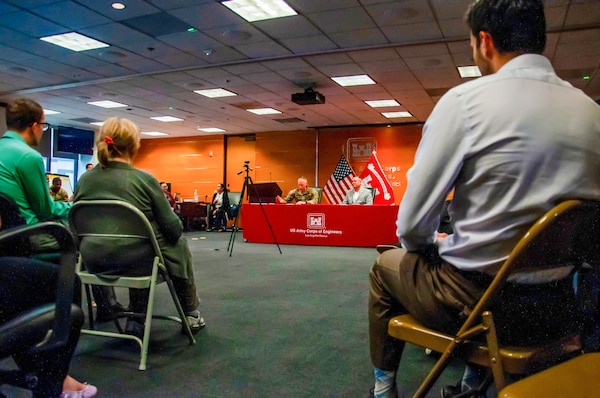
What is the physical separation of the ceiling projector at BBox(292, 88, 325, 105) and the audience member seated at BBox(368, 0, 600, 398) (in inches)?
288

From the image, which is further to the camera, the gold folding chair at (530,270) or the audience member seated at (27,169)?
the audience member seated at (27,169)

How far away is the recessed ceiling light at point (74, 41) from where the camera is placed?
6027 mm

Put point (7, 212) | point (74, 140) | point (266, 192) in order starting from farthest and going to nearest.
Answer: point (74, 140) < point (266, 192) < point (7, 212)

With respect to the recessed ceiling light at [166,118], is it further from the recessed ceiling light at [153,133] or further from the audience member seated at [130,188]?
the audience member seated at [130,188]

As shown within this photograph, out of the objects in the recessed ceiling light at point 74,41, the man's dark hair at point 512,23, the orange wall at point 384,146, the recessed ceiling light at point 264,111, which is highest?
the recessed ceiling light at point 74,41

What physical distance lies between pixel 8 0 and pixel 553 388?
235 inches

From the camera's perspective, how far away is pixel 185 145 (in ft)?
49.6

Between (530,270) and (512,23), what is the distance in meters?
0.54

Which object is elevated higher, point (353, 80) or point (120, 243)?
point (353, 80)

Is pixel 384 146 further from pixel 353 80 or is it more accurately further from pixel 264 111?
pixel 353 80

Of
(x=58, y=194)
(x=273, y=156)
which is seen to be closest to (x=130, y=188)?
(x=58, y=194)

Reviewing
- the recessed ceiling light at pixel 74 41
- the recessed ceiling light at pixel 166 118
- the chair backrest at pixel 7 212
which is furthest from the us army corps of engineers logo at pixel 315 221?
the chair backrest at pixel 7 212

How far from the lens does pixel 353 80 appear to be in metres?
8.04

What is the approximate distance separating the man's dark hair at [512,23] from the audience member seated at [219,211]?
11524 millimetres
